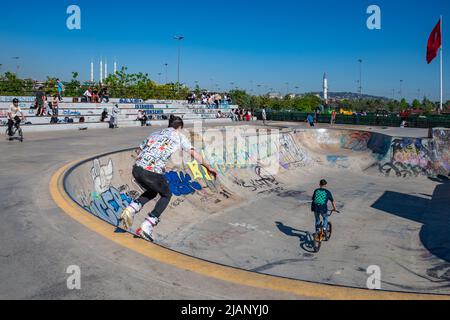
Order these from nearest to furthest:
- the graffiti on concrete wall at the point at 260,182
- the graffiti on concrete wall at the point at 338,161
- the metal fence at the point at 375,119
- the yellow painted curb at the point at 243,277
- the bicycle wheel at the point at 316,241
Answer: the yellow painted curb at the point at 243,277 → the bicycle wheel at the point at 316,241 → the graffiti on concrete wall at the point at 260,182 → the graffiti on concrete wall at the point at 338,161 → the metal fence at the point at 375,119

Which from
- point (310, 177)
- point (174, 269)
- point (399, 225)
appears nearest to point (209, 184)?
point (399, 225)

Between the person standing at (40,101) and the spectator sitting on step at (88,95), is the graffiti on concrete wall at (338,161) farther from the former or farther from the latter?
the spectator sitting on step at (88,95)

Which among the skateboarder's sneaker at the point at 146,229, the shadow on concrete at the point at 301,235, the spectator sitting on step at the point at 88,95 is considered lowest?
the shadow on concrete at the point at 301,235

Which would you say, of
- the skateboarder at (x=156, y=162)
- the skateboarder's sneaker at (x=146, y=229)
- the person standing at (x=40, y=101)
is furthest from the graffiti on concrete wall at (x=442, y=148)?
the person standing at (x=40, y=101)

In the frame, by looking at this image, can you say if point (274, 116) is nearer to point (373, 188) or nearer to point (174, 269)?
point (373, 188)

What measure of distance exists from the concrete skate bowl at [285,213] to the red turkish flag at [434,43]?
17987mm

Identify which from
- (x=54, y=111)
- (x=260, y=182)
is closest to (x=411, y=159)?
(x=260, y=182)

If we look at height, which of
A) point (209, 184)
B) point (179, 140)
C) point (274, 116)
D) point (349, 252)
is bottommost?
point (349, 252)

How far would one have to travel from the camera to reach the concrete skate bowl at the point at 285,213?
21.3 ft

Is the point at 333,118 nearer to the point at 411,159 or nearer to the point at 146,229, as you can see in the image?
the point at 411,159

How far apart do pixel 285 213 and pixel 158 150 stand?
962 centimetres

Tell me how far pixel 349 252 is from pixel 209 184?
6384 mm

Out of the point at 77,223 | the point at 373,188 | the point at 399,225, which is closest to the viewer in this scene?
the point at 77,223
